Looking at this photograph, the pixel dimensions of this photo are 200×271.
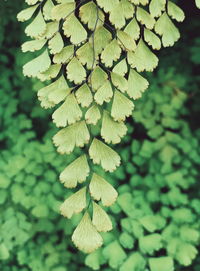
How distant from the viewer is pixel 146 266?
1.87m

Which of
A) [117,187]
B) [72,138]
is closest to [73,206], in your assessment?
[72,138]

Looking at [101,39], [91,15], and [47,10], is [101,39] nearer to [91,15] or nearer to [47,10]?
[91,15]

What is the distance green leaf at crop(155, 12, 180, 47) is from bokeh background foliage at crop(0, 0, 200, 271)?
3.08 ft

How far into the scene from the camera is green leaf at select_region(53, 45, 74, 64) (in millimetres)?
1007

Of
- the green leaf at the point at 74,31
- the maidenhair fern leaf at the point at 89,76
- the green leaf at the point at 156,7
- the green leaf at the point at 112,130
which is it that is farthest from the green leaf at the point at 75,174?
the green leaf at the point at 156,7

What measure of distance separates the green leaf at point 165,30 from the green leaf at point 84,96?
0.29m

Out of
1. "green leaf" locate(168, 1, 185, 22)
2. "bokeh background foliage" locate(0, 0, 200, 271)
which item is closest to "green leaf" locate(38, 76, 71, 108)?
"green leaf" locate(168, 1, 185, 22)

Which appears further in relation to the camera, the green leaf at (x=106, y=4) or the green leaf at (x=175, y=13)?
the green leaf at (x=175, y=13)

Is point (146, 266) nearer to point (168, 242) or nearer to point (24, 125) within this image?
point (168, 242)

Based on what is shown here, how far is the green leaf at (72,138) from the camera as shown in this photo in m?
1.00

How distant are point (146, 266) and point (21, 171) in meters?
0.80

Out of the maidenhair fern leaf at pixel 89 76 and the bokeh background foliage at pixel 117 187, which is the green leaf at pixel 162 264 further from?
the maidenhair fern leaf at pixel 89 76

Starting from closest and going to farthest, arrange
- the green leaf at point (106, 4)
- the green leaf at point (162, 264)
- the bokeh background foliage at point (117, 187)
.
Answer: the green leaf at point (106, 4)
the green leaf at point (162, 264)
the bokeh background foliage at point (117, 187)

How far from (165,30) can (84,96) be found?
0.33m
